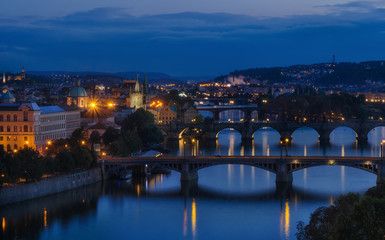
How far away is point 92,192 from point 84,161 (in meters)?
2.20

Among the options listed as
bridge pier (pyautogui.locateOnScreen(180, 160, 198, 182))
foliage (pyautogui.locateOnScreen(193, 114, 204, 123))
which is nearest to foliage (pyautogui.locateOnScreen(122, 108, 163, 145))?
foliage (pyautogui.locateOnScreen(193, 114, 204, 123))

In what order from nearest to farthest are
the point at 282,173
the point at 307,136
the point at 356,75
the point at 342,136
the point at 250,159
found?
the point at 282,173 → the point at 250,159 → the point at 307,136 → the point at 342,136 → the point at 356,75

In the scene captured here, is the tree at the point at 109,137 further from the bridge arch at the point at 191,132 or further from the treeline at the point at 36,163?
the bridge arch at the point at 191,132

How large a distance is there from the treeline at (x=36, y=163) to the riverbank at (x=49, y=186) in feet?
1.10

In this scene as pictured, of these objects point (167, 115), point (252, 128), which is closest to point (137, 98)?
point (167, 115)

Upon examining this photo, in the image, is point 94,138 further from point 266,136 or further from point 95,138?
point 266,136

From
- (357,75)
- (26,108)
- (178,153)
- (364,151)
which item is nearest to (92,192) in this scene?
(26,108)

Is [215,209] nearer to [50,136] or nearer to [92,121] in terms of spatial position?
[50,136]

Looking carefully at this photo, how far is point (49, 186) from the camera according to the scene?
34.8 meters

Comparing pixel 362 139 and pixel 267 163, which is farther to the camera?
pixel 362 139

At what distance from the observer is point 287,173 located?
38.3 metres

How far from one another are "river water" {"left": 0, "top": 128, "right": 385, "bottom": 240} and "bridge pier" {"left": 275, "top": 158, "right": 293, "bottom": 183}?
0.50 metres

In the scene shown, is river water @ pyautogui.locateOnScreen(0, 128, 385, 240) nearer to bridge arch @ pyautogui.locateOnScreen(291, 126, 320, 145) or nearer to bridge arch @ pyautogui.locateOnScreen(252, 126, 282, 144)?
bridge arch @ pyautogui.locateOnScreen(291, 126, 320, 145)

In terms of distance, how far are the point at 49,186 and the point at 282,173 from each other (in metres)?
10.8
